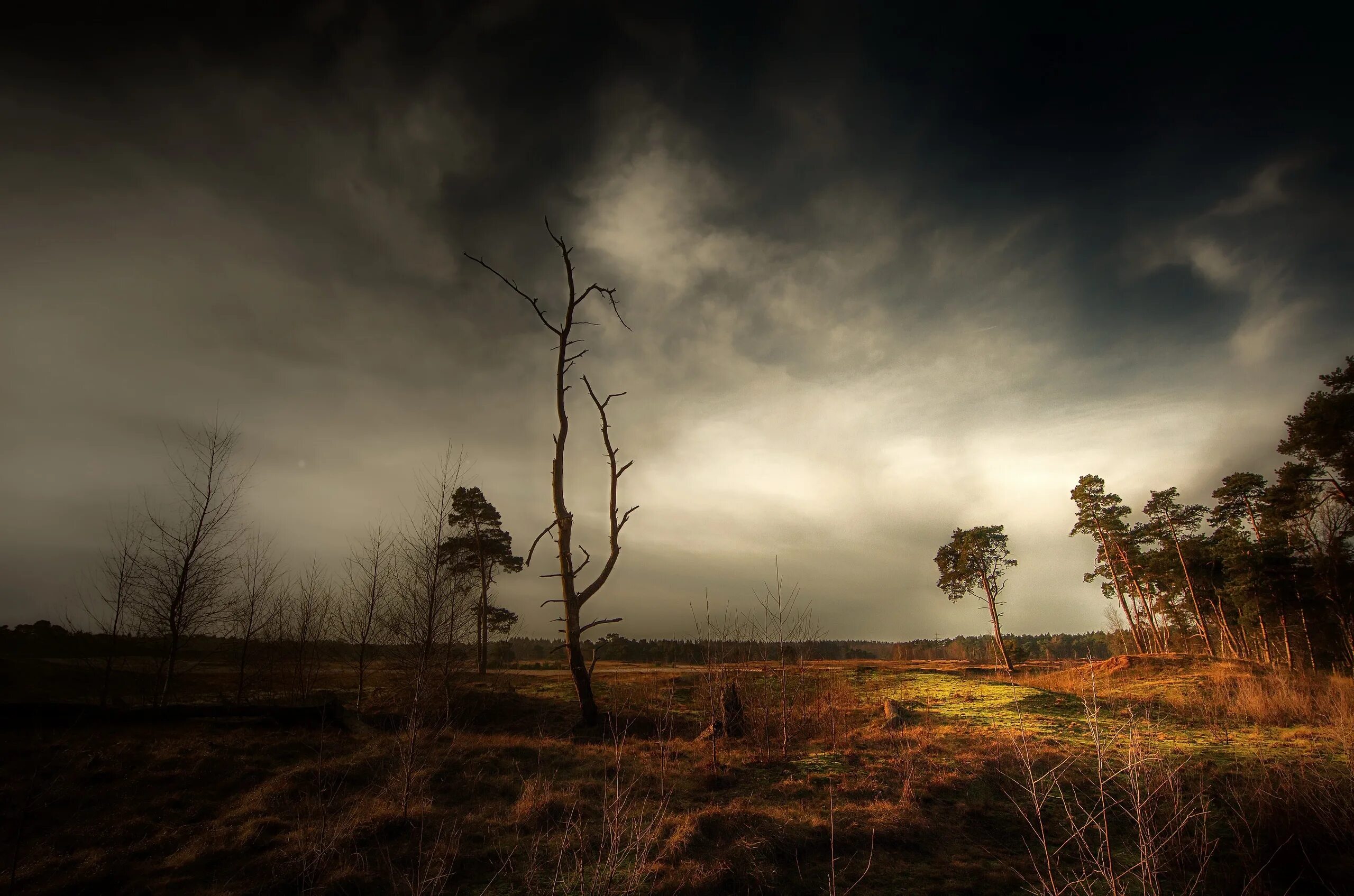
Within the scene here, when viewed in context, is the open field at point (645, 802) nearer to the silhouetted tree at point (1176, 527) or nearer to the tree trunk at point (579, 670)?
the tree trunk at point (579, 670)

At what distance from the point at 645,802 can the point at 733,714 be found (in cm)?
777

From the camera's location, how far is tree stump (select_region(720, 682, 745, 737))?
13.6m

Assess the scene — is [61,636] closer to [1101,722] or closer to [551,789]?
[551,789]

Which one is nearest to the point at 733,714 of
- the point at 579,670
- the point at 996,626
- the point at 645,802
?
the point at 579,670

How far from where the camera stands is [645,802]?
6.84 metres

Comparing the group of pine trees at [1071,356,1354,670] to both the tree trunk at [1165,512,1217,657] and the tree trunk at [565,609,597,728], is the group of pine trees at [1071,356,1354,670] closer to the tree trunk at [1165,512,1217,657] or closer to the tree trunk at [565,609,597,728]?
the tree trunk at [1165,512,1217,657]

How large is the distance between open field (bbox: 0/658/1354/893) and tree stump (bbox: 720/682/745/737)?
42cm

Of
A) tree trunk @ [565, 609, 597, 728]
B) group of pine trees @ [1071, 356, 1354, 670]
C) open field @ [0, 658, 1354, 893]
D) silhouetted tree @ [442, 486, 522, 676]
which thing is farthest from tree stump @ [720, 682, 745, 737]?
group of pine trees @ [1071, 356, 1354, 670]

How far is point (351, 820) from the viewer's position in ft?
22.4

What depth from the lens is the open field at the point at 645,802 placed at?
5.84 metres

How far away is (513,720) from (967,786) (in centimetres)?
1311

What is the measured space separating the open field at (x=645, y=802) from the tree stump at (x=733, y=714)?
0.42m

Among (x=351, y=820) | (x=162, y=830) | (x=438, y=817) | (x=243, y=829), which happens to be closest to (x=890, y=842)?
(x=438, y=817)

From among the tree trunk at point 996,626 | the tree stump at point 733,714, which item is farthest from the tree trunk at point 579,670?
the tree trunk at point 996,626
